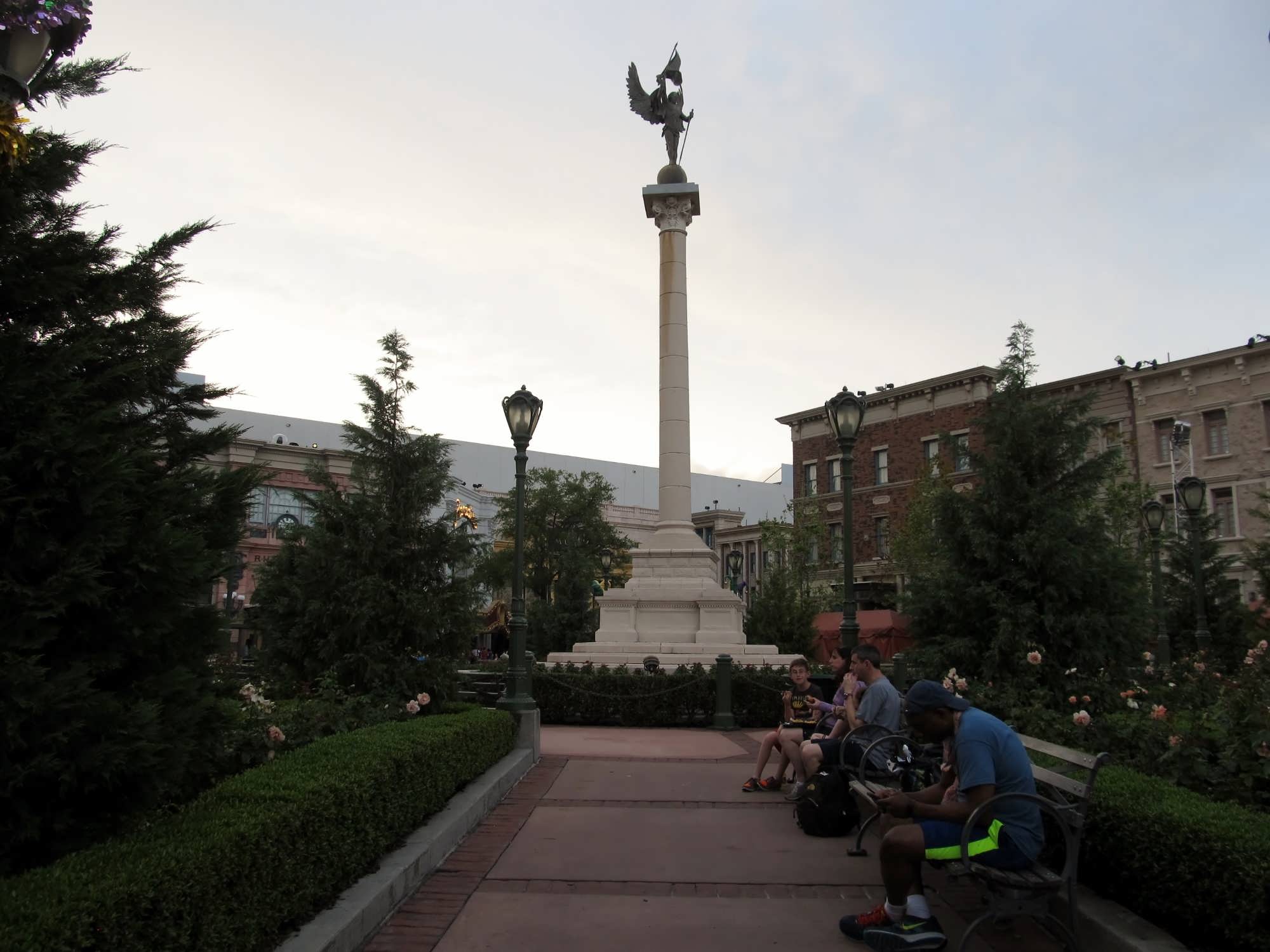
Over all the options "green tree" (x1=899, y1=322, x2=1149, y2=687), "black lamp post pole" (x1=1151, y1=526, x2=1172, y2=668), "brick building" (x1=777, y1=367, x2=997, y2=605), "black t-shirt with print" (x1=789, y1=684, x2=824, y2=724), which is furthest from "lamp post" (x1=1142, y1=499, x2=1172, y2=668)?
"brick building" (x1=777, y1=367, x2=997, y2=605)

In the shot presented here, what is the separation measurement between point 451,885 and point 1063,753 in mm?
4077

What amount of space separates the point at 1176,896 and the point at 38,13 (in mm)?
6516

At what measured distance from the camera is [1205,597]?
2675 centimetres

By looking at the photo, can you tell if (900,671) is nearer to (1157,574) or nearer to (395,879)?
(395,879)

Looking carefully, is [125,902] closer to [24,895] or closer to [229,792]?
[24,895]

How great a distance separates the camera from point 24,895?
3369 mm

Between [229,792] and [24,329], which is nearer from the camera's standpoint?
[24,329]

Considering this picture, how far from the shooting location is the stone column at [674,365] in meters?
24.1

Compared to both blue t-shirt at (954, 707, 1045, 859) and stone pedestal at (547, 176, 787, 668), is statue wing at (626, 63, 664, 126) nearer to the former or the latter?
stone pedestal at (547, 176, 787, 668)

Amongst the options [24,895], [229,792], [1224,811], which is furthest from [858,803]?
[24,895]

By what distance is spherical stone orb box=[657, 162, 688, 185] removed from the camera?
25.0 meters

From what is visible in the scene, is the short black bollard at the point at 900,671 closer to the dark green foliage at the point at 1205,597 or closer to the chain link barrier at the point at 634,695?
the chain link barrier at the point at 634,695

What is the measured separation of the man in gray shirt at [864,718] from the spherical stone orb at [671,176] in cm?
1805

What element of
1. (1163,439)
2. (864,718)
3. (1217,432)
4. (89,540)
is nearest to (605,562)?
(1163,439)
